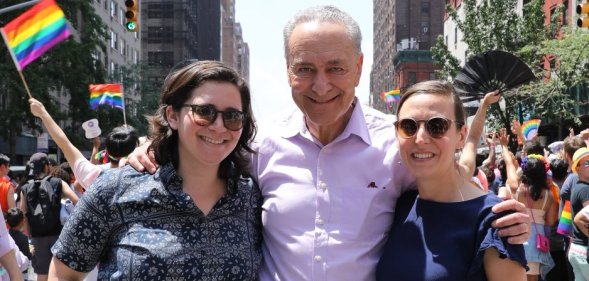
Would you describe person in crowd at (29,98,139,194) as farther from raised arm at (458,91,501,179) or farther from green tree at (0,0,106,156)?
green tree at (0,0,106,156)

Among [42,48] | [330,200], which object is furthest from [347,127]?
[42,48]

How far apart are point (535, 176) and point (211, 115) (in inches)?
248

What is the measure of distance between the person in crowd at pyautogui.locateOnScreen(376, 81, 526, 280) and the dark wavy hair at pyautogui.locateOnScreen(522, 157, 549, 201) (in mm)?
5437

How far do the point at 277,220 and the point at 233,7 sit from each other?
176758mm

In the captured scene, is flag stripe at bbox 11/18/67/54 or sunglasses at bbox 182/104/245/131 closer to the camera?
sunglasses at bbox 182/104/245/131

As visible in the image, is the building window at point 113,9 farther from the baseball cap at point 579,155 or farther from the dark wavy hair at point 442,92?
the dark wavy hair at point 442,92

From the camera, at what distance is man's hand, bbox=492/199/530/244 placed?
2.66 m

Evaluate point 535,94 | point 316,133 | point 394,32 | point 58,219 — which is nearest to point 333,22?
point 316,133

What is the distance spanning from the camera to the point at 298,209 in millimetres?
3242

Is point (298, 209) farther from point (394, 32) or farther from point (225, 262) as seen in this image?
point (394, 32)

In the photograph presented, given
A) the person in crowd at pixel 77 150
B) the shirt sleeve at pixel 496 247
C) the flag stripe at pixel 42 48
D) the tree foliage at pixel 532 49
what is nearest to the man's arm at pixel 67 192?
the flag stripe at pixel 42 48

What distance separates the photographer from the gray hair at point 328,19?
10.6ft

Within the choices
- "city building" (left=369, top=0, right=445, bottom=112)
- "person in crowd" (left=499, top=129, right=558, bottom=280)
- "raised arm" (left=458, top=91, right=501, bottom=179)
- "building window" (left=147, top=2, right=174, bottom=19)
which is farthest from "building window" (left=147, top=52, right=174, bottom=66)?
"raised arm" (left=458, top=91, right=501, bottom=179)

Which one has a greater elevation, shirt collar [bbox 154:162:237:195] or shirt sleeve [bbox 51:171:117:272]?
shirt collar [bbox 154:162:237:195]
